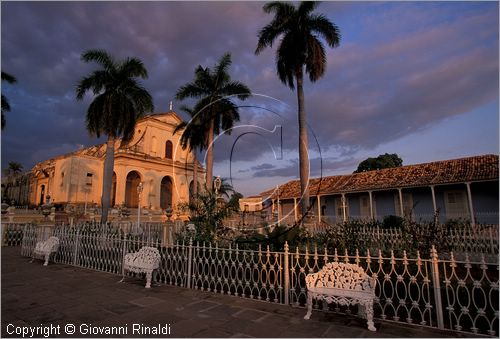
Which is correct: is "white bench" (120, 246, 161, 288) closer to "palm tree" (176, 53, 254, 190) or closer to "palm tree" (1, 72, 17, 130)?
"palm tree" (176, 53, 254, 190)

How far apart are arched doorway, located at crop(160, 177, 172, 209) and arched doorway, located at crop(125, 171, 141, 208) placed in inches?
140

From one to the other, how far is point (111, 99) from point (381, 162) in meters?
38.4

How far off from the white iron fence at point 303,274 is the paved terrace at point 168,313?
0.32 m

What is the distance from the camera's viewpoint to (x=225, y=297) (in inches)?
216

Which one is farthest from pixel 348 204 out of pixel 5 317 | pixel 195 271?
pixel 5 317

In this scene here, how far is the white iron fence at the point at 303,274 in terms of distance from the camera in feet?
13.4

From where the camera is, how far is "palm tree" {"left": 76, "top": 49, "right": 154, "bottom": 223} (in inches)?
635

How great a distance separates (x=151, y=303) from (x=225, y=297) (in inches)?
53.0

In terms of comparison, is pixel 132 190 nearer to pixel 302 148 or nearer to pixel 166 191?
pixel 166 191

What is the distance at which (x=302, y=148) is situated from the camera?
14.3 metres

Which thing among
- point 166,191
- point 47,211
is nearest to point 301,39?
point 47,211

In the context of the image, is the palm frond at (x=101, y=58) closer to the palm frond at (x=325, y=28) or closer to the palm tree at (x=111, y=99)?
the palm tree at (x=111, y=99)

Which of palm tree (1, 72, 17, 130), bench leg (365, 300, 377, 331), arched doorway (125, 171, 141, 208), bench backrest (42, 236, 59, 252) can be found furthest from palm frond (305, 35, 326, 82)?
arched doorway (125, 171, 141, 208)

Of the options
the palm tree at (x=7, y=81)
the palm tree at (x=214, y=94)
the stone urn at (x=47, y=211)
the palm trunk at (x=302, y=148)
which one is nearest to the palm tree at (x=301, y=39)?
the palm trunk at (x=302, y=148)
